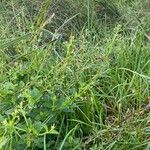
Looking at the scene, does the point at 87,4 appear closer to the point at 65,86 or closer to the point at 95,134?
the point at 65,86

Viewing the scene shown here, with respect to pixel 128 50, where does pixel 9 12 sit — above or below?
above

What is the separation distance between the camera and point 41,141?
1408 mm

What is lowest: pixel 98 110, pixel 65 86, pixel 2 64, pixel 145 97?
pixel 145 97

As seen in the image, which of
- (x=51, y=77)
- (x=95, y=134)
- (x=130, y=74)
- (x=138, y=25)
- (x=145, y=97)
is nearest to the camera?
(x=95, y=134)

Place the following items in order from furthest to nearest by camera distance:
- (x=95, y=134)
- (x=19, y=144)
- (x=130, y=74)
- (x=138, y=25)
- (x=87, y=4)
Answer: (x=87, y=4), (x=138, y=25), (x=130, y=74), (x=95, y=134), (x=19, y=144)

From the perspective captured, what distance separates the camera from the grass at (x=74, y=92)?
1459 millimetres

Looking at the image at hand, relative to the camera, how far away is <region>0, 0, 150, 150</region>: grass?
1.46m

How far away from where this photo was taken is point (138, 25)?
2424 millimetres

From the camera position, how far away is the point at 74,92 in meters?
1.64

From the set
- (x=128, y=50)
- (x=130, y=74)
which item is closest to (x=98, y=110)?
(x=130, y=74)

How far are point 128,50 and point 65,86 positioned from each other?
558mm

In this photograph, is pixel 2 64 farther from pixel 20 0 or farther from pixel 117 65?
pixel 20 0

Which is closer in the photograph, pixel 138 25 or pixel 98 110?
pixel 98 110

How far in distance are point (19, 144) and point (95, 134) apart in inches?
12.7
